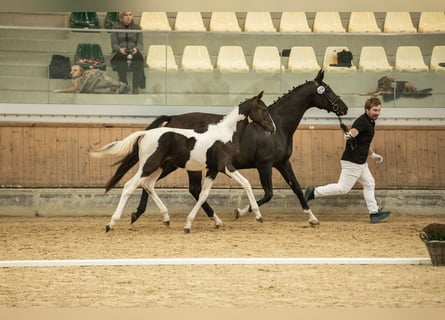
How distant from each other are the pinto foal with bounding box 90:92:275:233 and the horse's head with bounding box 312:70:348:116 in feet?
4.19

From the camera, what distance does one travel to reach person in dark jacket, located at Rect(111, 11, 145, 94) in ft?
36.8

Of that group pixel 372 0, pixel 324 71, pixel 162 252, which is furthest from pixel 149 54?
pixel 372 0

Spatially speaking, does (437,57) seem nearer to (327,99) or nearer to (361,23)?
(361,23)

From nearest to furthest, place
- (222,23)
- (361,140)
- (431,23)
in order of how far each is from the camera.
Answer: (361,140) < (431,23) < (222,23)

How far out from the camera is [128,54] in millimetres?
11227

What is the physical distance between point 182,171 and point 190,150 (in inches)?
98.8

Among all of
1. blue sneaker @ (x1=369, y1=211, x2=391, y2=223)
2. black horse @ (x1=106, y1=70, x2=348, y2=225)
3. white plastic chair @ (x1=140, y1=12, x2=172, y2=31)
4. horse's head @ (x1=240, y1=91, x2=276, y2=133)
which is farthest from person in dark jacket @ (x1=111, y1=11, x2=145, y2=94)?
blue sneaker @ (x1=369, y1=211, x2=391, y2=223)

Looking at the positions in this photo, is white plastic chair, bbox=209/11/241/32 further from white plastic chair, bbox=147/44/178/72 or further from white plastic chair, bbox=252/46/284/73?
white plastic chair, bbox=147/44/178/72

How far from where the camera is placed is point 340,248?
8.13m

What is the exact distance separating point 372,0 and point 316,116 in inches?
427

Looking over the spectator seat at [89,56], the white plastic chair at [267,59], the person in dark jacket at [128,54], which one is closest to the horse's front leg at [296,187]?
the white plastic chair at [267,59]

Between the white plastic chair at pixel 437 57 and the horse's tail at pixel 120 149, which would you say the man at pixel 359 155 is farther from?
the horse's tail at pixel 120 149

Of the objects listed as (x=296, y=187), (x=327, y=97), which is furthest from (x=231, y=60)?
(x=296, y=187)

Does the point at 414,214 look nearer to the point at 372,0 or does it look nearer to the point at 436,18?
the point at 436,18
